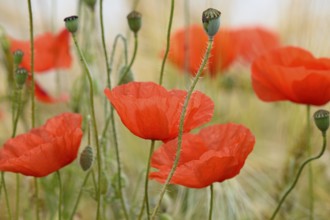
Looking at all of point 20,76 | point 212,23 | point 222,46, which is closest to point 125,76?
point 20,76

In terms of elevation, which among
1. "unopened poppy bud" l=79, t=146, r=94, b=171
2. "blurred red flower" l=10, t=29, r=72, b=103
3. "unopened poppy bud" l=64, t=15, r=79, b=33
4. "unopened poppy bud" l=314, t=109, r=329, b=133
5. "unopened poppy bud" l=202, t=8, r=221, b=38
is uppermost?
"unopened poppy bud" l=202, t=8, r=221, b=38

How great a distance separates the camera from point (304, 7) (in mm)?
1356

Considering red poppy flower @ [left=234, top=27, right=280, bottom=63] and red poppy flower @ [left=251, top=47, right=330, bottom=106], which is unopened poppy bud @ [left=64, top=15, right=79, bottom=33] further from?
red poppy flower @ [left=234, top=27, right=280, bottom=63]

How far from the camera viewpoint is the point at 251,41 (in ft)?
4.74

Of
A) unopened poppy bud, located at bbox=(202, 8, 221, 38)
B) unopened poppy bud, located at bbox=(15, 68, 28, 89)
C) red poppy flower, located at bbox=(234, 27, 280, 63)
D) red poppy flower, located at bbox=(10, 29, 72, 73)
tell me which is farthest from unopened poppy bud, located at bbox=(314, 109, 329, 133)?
red poppy flower, located at bbox=(234, 27, 280, 63)

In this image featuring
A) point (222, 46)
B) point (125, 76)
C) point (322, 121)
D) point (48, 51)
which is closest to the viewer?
point (322, 121)

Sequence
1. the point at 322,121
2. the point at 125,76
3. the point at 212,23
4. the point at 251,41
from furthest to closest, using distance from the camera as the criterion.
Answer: the point at 251,41 < the point at 125,76 < the point at 322,121 < the point at 212,23

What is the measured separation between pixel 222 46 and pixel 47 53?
0.33 m

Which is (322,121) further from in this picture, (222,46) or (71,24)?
(222,46)

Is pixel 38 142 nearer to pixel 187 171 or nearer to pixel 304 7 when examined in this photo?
pixel 187 171

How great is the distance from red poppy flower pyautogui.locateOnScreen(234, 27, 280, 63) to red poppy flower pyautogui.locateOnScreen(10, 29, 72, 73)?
384 mm

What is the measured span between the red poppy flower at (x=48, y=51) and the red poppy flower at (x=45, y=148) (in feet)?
0.87

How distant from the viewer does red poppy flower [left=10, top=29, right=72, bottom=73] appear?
3.52ft

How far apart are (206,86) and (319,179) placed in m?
0.27
